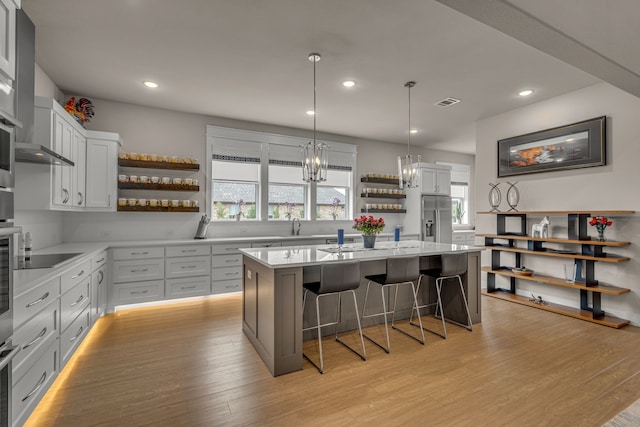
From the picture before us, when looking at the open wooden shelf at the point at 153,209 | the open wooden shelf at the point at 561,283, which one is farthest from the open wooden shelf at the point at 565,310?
the open wooden shelf at the point at 153,209

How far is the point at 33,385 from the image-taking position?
1924mm

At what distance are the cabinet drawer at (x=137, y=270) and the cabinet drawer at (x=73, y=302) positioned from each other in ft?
2.72

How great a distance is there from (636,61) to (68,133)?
5.19m

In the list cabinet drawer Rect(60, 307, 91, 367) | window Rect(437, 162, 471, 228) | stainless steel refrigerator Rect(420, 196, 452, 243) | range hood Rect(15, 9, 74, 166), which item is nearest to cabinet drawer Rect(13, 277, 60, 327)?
cabinet drawer Rect(60, 307, 91, 367)

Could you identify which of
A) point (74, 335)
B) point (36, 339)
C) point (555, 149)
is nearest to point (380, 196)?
point (555, 149)

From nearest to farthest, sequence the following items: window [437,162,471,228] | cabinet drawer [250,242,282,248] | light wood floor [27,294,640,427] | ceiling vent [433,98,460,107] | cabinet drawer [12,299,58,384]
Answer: cabinet drawer [12,299,58,384] → light wood floor [27,294,640,427] → ceiling vent [433,98,460,107] → cabinet drawer [250,242,282,248] → window [437,162,471,228]

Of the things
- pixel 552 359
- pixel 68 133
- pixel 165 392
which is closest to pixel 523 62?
pixel 552 359

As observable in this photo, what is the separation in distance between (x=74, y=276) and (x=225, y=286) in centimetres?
217

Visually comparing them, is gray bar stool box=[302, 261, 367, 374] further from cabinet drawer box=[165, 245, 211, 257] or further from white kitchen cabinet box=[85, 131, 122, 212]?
white kitchen cabinet box=[85, 131, 122, 212]

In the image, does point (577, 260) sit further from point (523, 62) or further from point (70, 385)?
point (70, 385)

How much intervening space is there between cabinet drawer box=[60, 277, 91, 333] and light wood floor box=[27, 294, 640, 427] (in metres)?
0.41

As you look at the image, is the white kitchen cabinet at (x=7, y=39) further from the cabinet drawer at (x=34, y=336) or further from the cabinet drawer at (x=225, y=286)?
the cabinet drawer at (x=225, y=286)

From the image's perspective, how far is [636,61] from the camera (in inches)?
90.7

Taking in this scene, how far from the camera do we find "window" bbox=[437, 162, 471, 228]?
8.00 m
